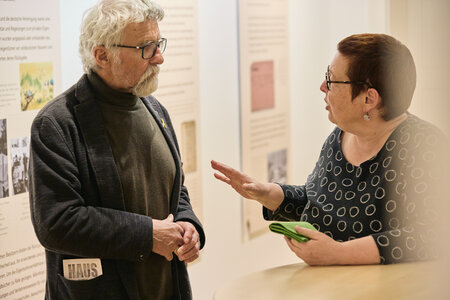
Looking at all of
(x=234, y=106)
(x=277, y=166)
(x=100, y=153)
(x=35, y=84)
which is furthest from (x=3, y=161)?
(x=277, y=166)

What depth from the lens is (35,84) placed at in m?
2.58

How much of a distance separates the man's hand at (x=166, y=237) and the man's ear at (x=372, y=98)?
77cm

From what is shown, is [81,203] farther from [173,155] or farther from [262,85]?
[262,85]

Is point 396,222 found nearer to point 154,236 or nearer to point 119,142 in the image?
point 154,236

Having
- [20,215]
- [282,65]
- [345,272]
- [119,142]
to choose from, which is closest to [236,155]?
[282,65]

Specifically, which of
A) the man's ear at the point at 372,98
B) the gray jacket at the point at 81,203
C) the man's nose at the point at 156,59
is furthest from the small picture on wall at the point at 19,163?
the man's ear at the point at 372,98

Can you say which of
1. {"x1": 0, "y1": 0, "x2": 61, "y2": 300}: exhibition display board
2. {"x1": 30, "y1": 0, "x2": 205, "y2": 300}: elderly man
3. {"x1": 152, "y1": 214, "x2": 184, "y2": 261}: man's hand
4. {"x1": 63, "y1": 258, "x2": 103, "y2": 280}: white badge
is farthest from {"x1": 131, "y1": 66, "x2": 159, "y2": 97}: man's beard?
{"x1": 0, "y1": 0, "x2": 61, "y2": 300}: exhibition display board

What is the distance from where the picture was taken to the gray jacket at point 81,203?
180 cm

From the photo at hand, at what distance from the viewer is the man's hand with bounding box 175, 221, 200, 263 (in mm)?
2029

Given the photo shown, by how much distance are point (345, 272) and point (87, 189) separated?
855 millimetres

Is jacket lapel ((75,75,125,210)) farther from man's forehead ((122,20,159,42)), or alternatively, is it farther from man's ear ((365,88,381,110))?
man's ear ((365,88,381,110))

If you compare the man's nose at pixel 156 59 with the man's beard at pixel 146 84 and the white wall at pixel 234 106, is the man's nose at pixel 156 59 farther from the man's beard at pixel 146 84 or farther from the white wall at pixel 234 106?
the white wall at pixel 234 106

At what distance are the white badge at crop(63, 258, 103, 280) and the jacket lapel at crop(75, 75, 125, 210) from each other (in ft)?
0.65

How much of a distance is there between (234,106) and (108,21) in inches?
86.6
